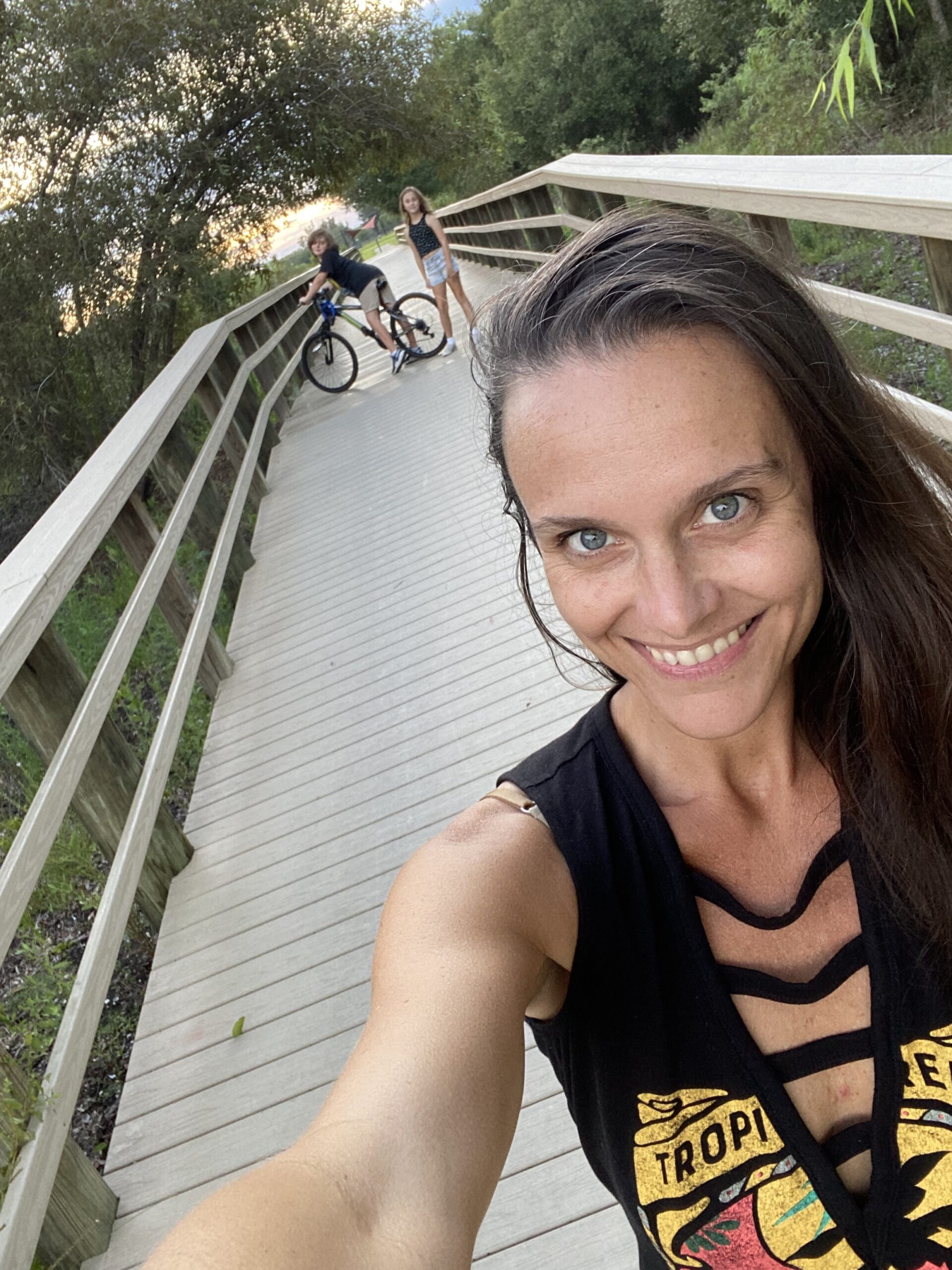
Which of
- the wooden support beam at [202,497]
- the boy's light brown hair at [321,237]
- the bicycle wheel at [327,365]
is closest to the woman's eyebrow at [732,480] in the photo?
the wooden support beam at [202,497]

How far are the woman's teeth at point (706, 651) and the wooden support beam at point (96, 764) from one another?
1782mm

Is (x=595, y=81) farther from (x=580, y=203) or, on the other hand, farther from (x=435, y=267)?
(x=580, y=203)

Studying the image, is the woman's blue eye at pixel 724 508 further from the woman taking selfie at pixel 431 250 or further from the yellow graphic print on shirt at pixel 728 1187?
the woman taking selfie at pixel 431 250

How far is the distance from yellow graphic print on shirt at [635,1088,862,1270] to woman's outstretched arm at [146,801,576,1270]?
0.57 feet

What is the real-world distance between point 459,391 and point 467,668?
426cm

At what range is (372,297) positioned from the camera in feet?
30.5

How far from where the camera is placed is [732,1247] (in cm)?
111

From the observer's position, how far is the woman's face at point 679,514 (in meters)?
1.07

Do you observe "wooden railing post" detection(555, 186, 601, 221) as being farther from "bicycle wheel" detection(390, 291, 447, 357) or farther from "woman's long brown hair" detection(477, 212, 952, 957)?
"woman's long brown hair" detection(477, 212, 952, 957)

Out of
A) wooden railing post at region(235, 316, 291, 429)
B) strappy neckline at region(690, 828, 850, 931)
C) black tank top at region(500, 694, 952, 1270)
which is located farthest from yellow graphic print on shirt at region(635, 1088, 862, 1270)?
wooden railing post at region(235, 316, 291, 429)

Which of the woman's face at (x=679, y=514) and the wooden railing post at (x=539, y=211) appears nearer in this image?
the woman's face at (x=679, y=514)

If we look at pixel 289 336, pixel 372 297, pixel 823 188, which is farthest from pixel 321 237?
pixel 823 188

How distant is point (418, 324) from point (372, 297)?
1.42ft

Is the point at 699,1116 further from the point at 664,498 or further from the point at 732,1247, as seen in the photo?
the point at 664,498
